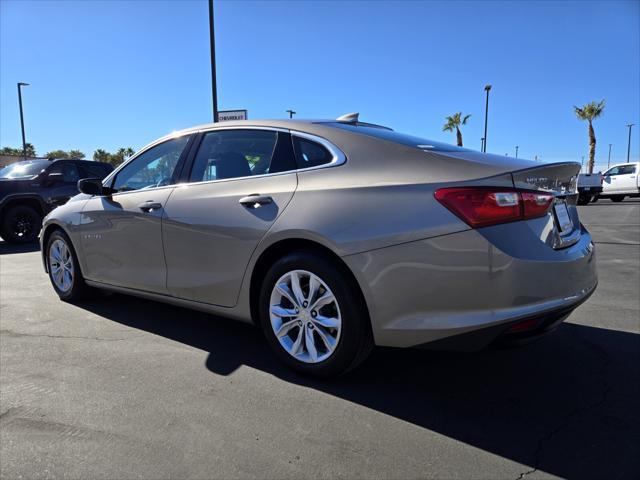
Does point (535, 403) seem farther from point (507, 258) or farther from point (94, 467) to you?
point (94, 467)

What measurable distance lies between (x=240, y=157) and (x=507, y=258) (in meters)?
1.96

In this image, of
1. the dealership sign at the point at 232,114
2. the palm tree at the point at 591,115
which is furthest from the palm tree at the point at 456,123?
the dealership sign at the point at 232,114

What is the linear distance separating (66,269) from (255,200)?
9.12 feet

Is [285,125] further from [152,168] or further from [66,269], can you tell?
[66,269]

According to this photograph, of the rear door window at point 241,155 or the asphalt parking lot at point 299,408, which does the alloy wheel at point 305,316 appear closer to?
the asphalt parking lot at point 299,408

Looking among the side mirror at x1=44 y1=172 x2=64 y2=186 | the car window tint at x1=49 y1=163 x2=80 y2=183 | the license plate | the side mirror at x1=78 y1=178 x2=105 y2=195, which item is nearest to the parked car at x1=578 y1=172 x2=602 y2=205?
the car window tint at x1=49 y1=163 x2=80 y2=183

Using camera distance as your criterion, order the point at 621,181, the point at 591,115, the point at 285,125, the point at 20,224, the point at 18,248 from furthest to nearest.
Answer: the point at 591,115 < the point at 621,181 < the point at 20,224 < the point at 18,248 < the point at 285,125

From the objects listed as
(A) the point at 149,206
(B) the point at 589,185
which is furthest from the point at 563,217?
(B) the point at 589,185

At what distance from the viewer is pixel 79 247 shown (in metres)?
4.44

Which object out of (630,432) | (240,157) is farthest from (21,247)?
(630,432)

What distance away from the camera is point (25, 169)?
10.1 m

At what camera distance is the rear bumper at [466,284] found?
228 centimetres

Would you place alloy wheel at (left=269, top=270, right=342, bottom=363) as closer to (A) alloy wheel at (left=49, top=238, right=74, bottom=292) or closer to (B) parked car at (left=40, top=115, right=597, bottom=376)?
(B) parked car at (left=40, top=115, right=597, bottom=376)

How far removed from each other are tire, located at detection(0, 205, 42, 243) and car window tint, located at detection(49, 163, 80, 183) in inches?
36.0
